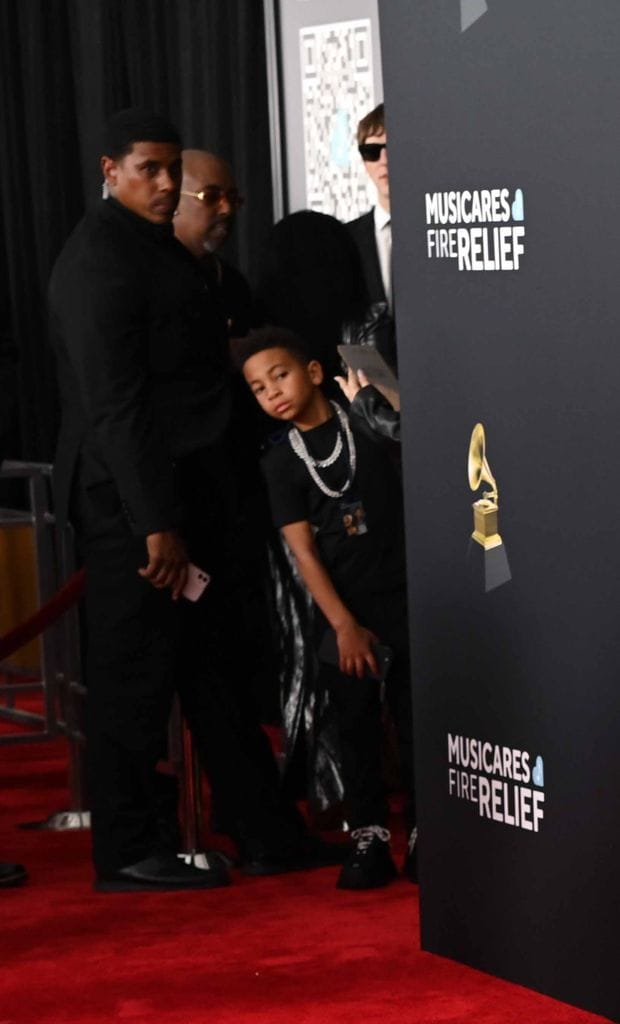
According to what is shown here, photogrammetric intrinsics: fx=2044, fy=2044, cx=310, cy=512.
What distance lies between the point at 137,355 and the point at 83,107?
9.29 ft

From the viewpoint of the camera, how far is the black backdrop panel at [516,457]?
2756 millimetres

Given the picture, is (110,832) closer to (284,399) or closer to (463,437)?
(284,399)

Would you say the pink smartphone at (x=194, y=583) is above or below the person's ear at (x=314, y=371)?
below

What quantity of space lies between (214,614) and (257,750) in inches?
11.8

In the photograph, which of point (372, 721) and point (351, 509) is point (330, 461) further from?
point (372, 721)

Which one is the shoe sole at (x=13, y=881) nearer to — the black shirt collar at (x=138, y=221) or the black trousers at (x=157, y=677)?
the black trousers at (x=157, y=677)

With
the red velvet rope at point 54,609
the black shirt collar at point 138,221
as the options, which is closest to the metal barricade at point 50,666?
the red velvet rope at point 54,609

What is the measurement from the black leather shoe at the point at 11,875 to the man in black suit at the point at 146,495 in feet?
0.54

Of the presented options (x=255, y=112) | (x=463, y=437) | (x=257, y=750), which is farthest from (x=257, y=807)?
(x=255, y=112)

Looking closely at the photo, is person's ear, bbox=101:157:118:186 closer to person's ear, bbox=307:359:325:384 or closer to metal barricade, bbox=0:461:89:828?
person's ear, bbox=307:359:325:384

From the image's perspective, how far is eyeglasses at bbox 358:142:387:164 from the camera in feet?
13.3

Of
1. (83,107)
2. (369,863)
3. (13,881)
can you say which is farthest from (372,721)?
(83,107)

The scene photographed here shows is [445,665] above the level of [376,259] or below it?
below

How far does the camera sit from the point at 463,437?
304cm
